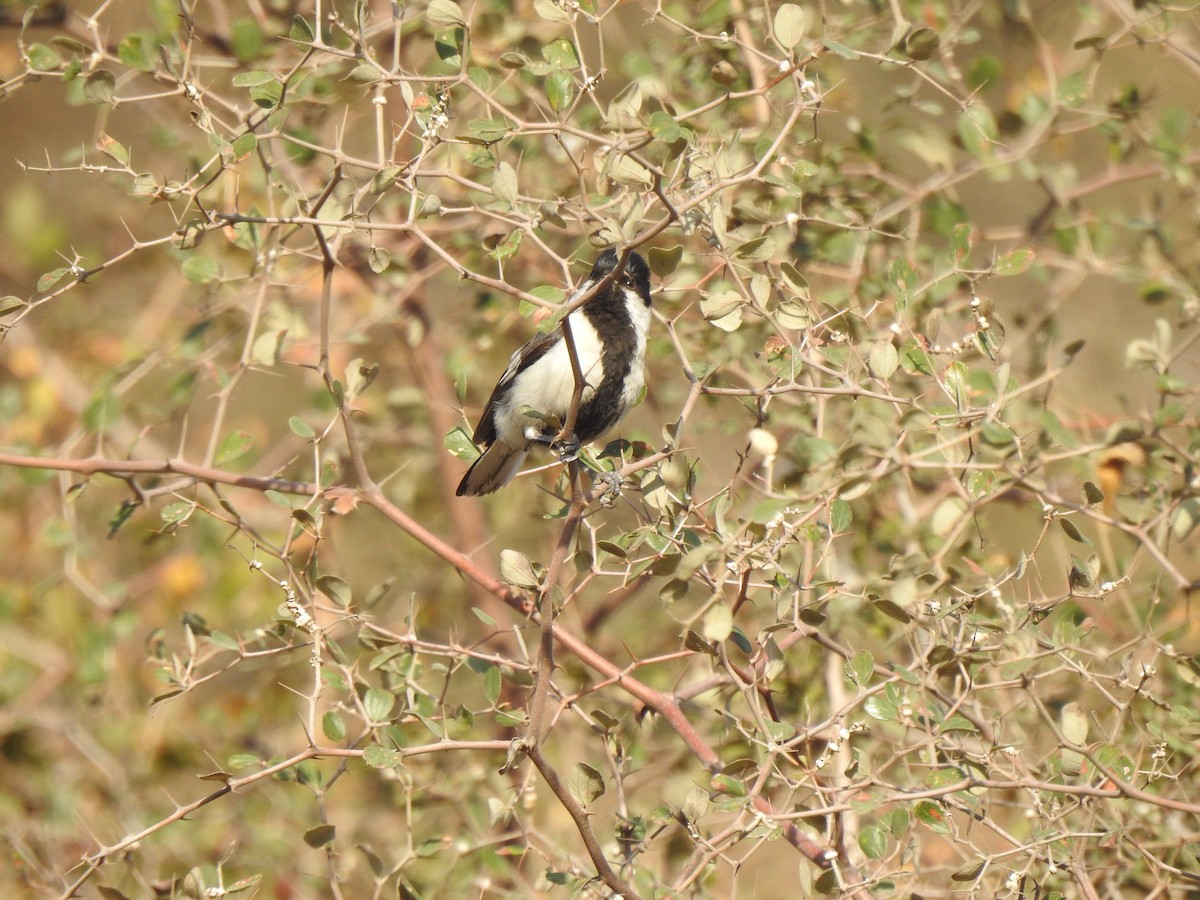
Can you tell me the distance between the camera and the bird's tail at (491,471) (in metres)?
3.77

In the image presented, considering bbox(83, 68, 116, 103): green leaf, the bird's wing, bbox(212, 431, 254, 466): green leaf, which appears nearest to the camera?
bbox(83, 68, 116, 103): green leaf

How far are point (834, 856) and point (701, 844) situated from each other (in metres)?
0.23

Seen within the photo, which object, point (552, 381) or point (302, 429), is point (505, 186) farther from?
point (552, 381)

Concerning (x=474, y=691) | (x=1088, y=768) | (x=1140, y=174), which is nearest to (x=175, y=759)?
(x=474, y=691)

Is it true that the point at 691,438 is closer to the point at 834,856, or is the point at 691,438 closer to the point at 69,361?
the point at 834,856

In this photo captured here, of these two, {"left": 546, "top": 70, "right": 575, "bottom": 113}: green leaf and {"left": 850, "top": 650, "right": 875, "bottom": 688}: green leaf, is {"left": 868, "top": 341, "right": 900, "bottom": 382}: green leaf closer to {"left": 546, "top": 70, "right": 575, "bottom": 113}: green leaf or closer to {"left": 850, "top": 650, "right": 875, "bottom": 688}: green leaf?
{"left": 850, "top": 650, "right": 875, "bottom": 688}: green leaf

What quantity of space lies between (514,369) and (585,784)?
1730 mm

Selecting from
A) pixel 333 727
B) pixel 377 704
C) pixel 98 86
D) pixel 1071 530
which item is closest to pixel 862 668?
pixel 1071 530

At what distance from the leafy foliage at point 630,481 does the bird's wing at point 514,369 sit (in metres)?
0.15

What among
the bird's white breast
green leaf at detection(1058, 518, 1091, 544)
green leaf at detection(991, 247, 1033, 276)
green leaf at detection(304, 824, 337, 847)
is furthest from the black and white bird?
green leaf at detection(1058, 518, 1091, 544)

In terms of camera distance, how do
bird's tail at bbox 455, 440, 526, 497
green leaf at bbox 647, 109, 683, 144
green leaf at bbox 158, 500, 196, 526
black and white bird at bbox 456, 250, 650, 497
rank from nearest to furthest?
1. green leaf at bbox 647, 109, 683, 144
2. green leaf at bbox 158, 500, 196, 526
3. black and white bird at bbox 456, 250, 650, 497
4. bird's tail at bbox 455, 440, 526, 497

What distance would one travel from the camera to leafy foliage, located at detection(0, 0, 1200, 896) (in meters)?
2.11

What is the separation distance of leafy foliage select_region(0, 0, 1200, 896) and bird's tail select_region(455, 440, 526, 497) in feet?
0.95

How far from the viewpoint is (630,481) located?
2.50m
